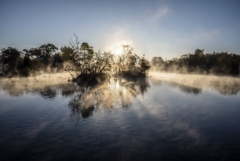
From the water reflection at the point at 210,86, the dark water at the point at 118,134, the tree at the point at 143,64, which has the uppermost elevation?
the tree at the point at 143,64

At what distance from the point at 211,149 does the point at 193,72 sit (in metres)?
131

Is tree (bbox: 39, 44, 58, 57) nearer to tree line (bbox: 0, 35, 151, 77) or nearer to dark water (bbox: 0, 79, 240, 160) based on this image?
tree line (bbox: 0, 35, 151, 77)

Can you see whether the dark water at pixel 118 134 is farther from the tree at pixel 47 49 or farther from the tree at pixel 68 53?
the tree at pixel 47 49

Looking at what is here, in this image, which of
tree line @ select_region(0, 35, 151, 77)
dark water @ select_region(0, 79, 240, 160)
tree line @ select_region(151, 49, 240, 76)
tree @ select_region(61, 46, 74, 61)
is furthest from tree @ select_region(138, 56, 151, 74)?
dark water @ select_region(0, 79, 240, 160)

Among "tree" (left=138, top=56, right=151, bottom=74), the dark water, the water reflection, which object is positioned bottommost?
the dark water

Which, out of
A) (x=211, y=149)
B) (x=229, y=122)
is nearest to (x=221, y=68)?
(x=229, y=122)

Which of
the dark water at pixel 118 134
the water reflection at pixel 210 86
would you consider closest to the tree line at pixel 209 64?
the water reflection at pixel 210 86

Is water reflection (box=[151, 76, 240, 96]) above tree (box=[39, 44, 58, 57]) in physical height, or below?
below

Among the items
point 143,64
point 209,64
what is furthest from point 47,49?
point 209,64

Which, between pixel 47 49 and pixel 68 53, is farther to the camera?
pixel 47 49

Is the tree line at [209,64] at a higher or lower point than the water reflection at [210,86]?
higher

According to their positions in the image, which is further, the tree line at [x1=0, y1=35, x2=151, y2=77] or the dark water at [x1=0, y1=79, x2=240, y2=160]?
the tree line at [x1=0, y1=35, x2=151, y2=77]

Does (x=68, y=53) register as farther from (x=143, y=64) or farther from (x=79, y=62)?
(x=143, y=64)

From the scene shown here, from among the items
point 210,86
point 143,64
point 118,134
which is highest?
point 143,64
